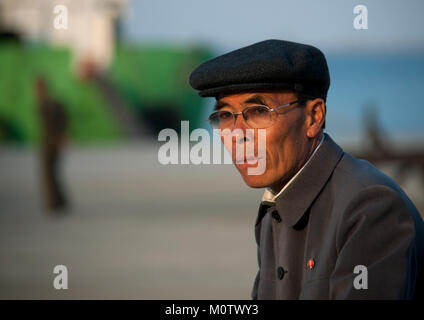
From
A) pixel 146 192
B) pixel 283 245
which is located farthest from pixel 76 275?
pixel 146 192

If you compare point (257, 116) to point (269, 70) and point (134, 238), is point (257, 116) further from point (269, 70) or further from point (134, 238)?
point (134, 238)

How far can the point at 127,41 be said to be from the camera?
3209 cm

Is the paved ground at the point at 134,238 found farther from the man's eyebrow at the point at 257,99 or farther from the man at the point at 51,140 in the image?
the man's eyebrow at the point at 257,99

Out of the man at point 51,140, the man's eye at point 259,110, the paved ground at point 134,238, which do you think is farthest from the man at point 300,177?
the man at point 51,140

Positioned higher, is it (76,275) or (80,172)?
(80,172)

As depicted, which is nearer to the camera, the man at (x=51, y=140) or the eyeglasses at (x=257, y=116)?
the eyeglasses at (x=257, y=116)

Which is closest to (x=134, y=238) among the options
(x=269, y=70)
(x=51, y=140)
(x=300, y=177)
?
(x=51, y=140)

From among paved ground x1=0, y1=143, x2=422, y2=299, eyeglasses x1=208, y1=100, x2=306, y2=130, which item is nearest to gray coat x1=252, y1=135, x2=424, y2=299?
eyeglasses x1=208, y1=100, x2=306, y2=130

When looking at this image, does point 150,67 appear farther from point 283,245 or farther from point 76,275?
point 283,245

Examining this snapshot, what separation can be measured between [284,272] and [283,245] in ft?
0.27

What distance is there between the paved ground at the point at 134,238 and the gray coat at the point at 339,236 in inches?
163

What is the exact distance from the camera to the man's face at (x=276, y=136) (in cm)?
203

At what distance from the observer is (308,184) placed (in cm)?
206

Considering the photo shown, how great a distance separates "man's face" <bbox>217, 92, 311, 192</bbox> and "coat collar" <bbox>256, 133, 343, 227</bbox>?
0.15 feet
